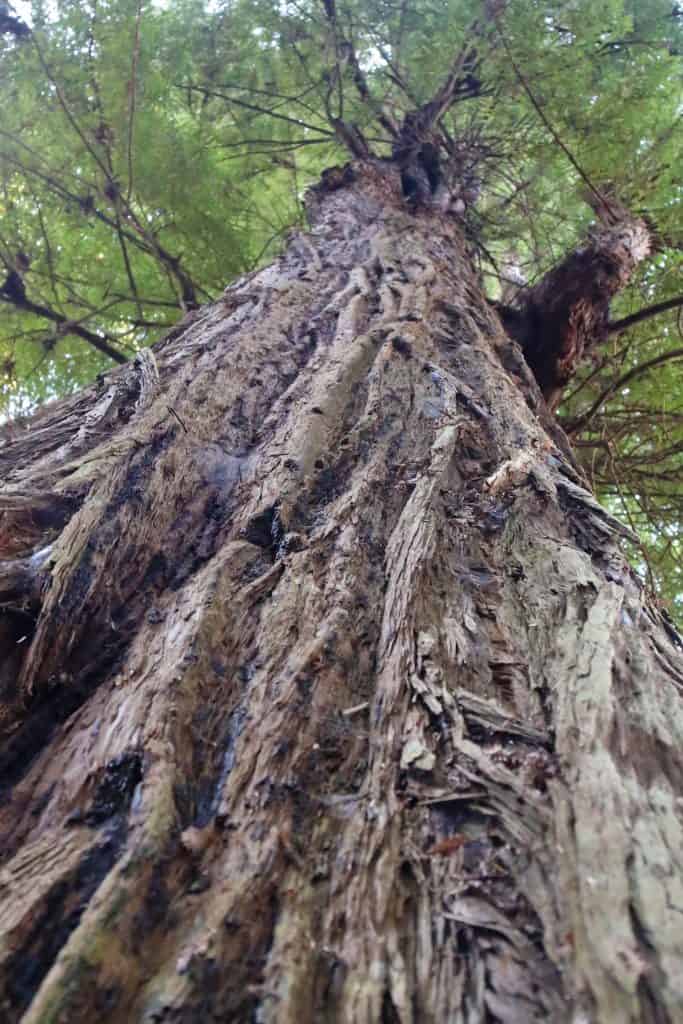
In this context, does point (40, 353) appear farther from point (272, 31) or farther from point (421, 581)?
point (421, 581)

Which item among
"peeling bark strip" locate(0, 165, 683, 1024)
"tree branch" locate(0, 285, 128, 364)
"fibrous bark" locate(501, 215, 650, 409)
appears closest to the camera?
Result: "peeling bark strip" locate(0, 165, 683, 1024)

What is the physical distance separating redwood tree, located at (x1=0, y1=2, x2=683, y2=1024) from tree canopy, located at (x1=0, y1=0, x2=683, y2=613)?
223 centimetres

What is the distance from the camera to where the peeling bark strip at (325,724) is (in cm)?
71

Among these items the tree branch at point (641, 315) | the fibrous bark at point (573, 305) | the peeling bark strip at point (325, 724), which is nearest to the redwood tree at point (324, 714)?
the peeling bark strip at point (325, 724)

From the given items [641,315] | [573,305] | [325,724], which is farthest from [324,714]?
[641,315]

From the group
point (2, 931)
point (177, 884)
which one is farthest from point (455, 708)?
point (2, 931)

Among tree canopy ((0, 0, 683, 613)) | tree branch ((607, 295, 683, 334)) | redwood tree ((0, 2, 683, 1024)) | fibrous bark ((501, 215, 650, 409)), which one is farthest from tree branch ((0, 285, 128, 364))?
tree branch ((607, 295, 683, 334))

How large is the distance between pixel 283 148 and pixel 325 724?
434 cm

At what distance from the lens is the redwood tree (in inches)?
28.1

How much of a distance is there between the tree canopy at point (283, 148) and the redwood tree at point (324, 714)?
7.32 ft

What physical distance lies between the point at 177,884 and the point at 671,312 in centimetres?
403

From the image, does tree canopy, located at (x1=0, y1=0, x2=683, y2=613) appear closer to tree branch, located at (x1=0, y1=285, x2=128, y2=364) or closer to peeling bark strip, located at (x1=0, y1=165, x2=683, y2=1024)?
tree branch, located at (x1=0, y1=285, x2=128, y2=364)

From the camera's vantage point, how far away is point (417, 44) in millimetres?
3830

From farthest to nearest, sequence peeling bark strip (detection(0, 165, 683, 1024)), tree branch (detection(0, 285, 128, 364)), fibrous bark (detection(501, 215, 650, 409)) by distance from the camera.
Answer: tree branch (detection(0, 285, 128, 364)), fibrous bark (detection(501, 215, 650, 409)), peeling bark strip (detection(0, 165, 683, 1024))
